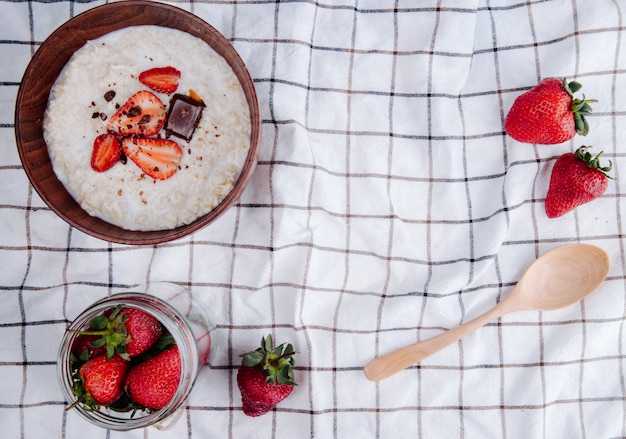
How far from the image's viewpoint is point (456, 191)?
153cm

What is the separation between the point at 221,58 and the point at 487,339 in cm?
90

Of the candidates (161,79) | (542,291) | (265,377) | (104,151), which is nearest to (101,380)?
(265,377)

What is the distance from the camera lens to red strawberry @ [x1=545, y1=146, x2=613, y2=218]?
4.72 feet

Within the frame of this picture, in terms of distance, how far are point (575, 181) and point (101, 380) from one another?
3.62 feet

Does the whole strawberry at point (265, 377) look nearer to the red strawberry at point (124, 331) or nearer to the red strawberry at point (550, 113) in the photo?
the red strawberry at point (124, 331)

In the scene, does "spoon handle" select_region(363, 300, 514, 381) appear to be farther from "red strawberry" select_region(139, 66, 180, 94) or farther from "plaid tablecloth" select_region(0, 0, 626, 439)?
"red strawberry" select_region(139, 66, 180, 94)

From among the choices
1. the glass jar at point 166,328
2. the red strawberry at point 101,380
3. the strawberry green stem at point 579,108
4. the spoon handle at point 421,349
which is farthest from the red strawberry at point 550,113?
the red strawberry at point 101,380

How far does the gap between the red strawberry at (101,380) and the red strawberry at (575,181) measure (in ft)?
3.38

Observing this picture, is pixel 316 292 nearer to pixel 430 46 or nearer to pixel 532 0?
pixel 430 46

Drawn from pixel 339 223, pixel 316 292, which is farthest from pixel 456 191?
pixel 316 292

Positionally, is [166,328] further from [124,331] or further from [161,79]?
[161,79]

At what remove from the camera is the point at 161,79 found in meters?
1.34

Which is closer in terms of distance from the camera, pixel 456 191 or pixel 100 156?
pixel 100 156

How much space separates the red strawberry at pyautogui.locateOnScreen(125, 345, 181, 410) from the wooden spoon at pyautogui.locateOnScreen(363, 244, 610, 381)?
455 mm
